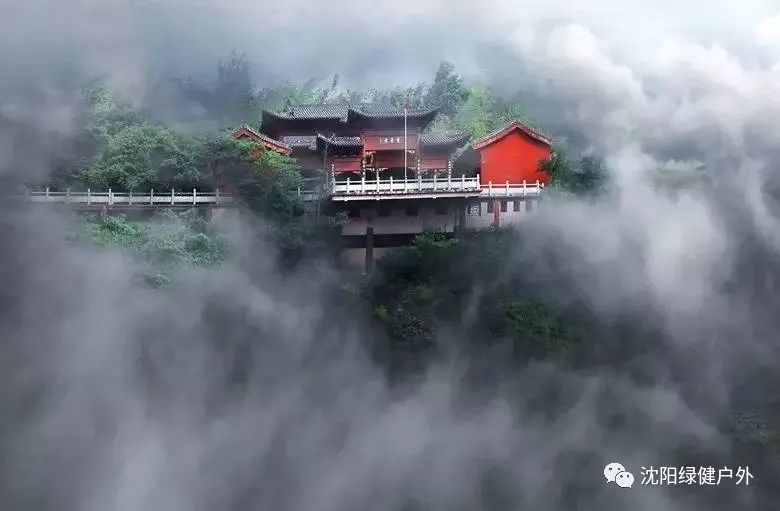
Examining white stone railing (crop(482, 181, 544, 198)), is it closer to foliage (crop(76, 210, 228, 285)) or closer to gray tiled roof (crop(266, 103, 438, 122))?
gray tiled roof (crop(266, 103, 438, 122))

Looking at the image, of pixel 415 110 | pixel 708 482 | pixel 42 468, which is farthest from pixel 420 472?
pixel 415 110

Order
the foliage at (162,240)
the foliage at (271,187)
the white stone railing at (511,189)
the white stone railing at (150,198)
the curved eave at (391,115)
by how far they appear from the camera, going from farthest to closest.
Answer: the curved eave at (391,115)
the white stone railing at (511,189)
the foliage at (271,187)
the white stone railing at (150,198)
the foliage at (162,240)

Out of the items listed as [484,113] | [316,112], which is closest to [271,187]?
[316,112]

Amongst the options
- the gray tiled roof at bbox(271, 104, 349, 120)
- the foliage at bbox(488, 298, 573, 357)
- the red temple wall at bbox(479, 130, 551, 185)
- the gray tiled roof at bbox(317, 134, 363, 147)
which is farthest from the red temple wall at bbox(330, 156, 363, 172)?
the foliage at bbox(488, 298, 573, 357)

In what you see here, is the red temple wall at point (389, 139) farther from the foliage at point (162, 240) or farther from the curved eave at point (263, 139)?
the foliage at point (162, 240)

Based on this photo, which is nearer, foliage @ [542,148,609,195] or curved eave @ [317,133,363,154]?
foliage @ [542,148,609,195]

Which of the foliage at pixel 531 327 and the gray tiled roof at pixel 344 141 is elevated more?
the gray tiled roof at pixel 344 141

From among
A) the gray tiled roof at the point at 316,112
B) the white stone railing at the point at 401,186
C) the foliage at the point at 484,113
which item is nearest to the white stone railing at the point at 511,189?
the white stone railing at the point at 401,186
